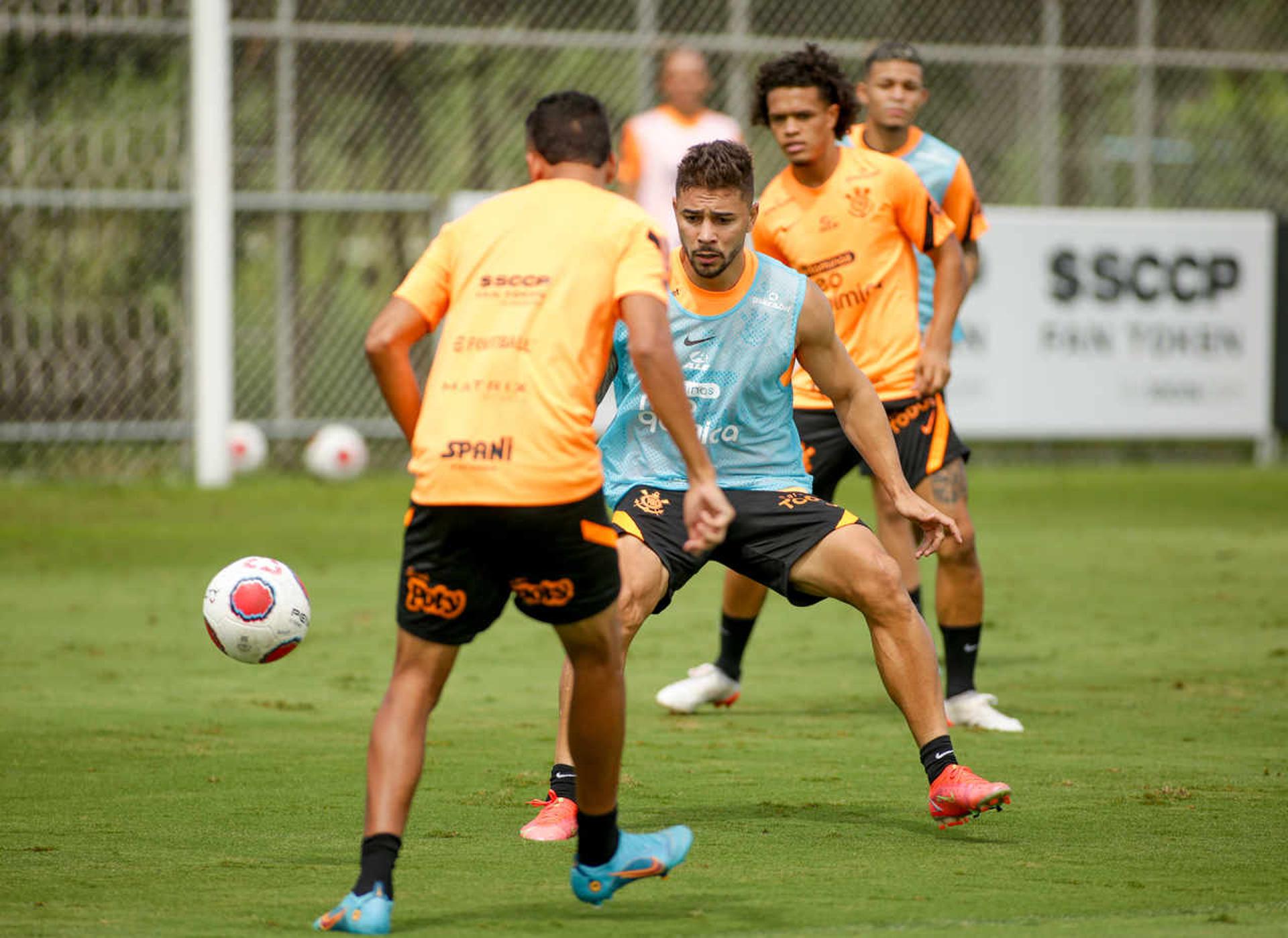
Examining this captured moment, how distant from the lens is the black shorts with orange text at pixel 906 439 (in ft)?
24.8

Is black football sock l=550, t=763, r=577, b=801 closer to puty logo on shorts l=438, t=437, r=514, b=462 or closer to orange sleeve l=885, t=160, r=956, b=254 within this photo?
puty logo on shorts l=438, t=437, r=514, b=462

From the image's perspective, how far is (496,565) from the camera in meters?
4.49

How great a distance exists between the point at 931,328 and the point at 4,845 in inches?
157

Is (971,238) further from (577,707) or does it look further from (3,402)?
(3,402)

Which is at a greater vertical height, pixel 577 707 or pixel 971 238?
pixel 971 238

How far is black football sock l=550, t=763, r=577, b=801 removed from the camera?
18.3 feet

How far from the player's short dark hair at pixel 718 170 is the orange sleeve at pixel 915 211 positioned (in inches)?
80.1

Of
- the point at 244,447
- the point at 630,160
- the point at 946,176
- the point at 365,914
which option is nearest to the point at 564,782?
the point at 365,914

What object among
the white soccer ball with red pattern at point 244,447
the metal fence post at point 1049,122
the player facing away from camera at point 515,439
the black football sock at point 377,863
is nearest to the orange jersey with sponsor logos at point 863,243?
the player facing away from camera at point 515,439

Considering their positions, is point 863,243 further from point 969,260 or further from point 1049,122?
point 1049,122

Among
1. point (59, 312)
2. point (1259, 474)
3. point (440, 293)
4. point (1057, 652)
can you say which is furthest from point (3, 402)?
point (440, 293)

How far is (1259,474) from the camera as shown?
1758 cm

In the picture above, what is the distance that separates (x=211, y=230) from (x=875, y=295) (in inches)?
340

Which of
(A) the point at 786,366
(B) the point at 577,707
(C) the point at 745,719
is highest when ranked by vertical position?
(A) the point at 786,366
